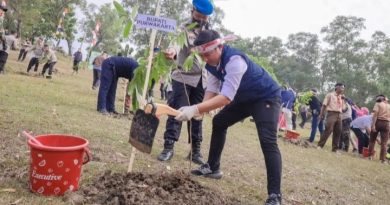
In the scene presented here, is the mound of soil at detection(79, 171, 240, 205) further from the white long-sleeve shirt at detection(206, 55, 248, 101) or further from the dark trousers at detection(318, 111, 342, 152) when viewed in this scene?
the dark trousers at detection(318, 111, 342, 152)

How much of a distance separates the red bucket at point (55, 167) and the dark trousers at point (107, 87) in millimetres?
5222

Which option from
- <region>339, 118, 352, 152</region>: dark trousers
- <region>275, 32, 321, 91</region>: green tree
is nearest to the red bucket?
<region>339, 118, 352, 152</region>: dark trousers

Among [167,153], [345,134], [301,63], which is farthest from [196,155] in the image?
[301,63]

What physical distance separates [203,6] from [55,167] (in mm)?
2470

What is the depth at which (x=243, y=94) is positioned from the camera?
147 inches

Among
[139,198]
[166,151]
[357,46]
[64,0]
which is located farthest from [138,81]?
[64,0]

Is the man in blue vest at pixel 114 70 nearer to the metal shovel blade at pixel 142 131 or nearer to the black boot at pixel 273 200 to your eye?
the metal shovel blade at pixel 142 131

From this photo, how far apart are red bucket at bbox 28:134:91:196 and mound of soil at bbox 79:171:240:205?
0.61ft

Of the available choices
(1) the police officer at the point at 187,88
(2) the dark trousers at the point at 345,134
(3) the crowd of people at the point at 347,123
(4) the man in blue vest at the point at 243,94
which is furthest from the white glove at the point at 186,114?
(2) the dark trousers at the point at 345,134

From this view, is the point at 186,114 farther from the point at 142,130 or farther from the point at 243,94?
the point at 243,94

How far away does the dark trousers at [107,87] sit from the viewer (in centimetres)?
816

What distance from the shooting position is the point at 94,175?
3.57 m

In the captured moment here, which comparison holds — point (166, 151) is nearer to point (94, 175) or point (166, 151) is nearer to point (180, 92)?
point (180, 92)

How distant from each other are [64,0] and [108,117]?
4837 centimetres
